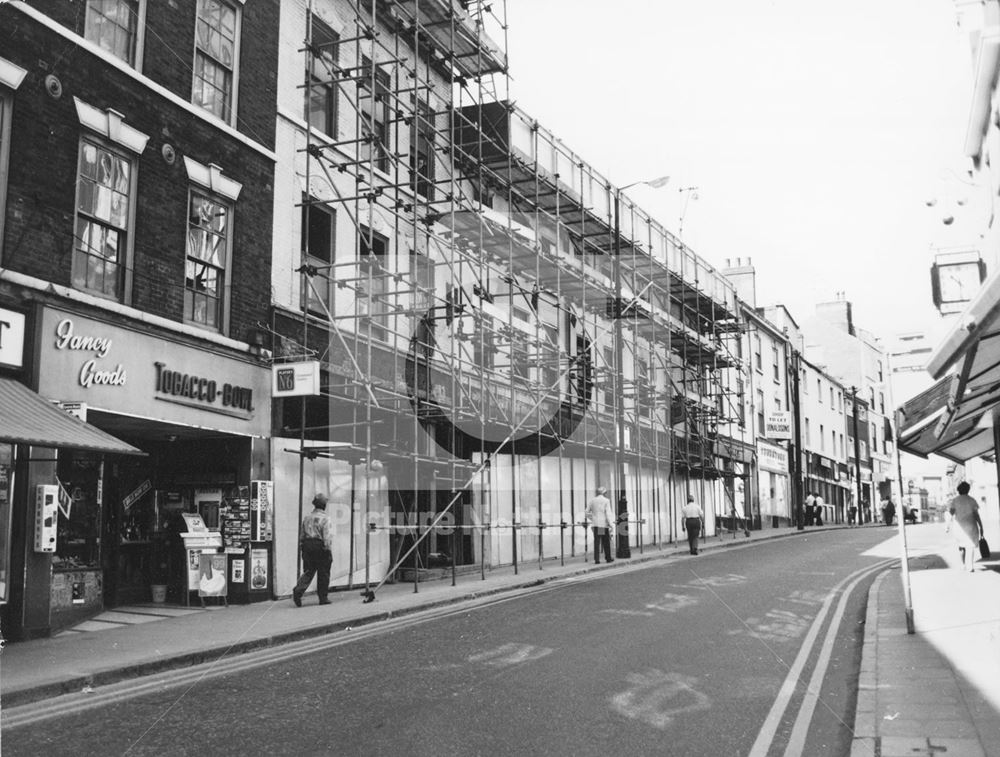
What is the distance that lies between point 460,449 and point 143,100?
9.32 metres

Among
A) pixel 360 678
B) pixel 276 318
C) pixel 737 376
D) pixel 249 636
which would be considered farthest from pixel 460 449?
pixel 737 376

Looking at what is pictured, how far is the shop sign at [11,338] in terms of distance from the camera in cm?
1035

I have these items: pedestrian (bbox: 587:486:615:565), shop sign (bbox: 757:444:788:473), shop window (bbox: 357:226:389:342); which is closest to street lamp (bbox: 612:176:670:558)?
pedestrian (bbox: 587:486:615:565)

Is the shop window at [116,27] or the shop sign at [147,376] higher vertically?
the shop window at [116,27]

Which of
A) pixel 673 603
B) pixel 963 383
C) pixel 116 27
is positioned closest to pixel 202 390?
pixel 116 27

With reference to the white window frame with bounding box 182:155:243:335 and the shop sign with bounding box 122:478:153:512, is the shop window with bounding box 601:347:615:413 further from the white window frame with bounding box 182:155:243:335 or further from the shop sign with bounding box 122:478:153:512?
the shop sign with bounding box 122:478:153:512

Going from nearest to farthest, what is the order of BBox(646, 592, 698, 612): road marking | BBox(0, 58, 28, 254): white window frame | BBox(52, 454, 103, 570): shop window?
BBox(0, 58, 28, 254): white window frame, BBox(52, 454, 103, 570): shop window, BBox(646, 592, 698, 612): road marking

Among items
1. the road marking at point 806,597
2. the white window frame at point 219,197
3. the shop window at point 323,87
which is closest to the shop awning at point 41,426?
the white window frame at point 219,197

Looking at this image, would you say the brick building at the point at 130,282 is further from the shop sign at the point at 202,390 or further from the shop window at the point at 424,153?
the shop window at the point at 424,153

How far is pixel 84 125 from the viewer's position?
1173cm

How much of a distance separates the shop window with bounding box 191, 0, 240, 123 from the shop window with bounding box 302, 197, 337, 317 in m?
2.09

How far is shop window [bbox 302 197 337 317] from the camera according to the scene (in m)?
16.1

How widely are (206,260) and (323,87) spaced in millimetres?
4997

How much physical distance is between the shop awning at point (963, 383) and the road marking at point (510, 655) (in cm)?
447
